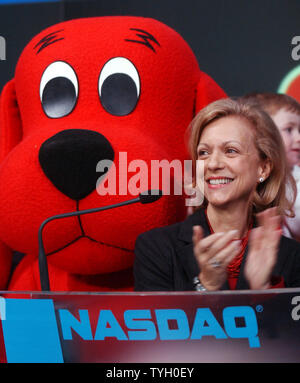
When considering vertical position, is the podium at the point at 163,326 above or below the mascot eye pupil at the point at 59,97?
below

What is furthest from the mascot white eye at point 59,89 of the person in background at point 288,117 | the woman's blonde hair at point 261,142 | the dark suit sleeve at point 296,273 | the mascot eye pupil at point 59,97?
the dark suit sleeve at point 296,273

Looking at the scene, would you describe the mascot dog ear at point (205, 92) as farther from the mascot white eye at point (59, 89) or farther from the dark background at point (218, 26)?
the mascot white eye at point (59, 89)

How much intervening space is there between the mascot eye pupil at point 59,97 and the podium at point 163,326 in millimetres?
514

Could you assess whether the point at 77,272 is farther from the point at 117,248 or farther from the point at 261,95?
the point at 261,95

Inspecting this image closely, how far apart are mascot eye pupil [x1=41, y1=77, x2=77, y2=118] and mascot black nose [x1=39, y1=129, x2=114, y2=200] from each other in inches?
5.3

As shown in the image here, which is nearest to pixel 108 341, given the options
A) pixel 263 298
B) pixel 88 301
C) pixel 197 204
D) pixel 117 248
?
pixel 88 301

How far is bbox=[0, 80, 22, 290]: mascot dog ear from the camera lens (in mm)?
1296

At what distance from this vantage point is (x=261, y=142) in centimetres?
111

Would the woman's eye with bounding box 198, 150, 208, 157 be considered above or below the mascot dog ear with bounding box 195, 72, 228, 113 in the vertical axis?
below

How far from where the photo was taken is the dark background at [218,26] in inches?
46.0

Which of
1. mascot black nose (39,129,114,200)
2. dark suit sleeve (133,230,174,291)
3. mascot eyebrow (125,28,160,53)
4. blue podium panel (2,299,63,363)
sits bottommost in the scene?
blue podium panel (2,299,63,363)

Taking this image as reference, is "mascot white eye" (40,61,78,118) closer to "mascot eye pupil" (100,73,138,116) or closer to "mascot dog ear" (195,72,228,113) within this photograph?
"mascot eye pupil" (100,73,138,116)

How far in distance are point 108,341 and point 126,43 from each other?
0.70 meters

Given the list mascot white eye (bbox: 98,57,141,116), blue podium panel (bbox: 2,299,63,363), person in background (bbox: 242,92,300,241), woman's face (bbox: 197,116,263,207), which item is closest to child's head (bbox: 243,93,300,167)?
person in background (bbox: 242,92,300,241)
